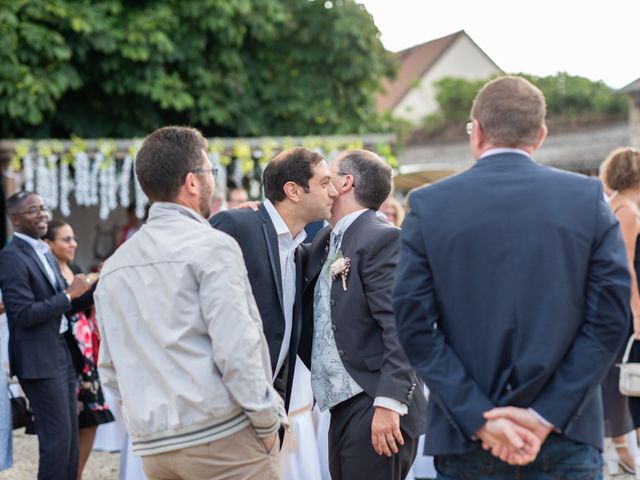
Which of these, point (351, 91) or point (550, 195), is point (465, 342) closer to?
point (550, 195)

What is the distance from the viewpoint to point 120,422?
7.19 m

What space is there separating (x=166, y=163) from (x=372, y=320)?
4.15 ft

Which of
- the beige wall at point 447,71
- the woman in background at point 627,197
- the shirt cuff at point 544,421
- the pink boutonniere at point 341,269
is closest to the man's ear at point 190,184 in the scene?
the pink boutonniere at point 341,269

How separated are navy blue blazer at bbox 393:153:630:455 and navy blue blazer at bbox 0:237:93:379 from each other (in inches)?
131

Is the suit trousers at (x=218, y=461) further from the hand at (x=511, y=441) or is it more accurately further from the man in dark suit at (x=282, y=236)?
the hand at (x=511, y=441)

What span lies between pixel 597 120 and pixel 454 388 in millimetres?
39435

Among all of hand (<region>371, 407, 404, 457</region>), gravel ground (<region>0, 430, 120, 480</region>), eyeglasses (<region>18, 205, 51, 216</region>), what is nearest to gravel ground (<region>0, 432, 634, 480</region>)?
gravel ground (<region>0, 430, 120, 480</region>)

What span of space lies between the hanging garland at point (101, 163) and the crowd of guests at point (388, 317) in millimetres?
6391

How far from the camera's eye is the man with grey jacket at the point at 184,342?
283 centimetres

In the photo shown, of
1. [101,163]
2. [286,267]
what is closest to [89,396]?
[286,267]

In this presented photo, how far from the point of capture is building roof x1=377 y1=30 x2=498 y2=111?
4975cm

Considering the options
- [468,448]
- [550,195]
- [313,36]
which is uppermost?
[313,36]

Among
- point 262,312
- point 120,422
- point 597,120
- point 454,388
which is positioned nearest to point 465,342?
point 454,388

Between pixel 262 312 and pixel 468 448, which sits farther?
pixel 262 312
